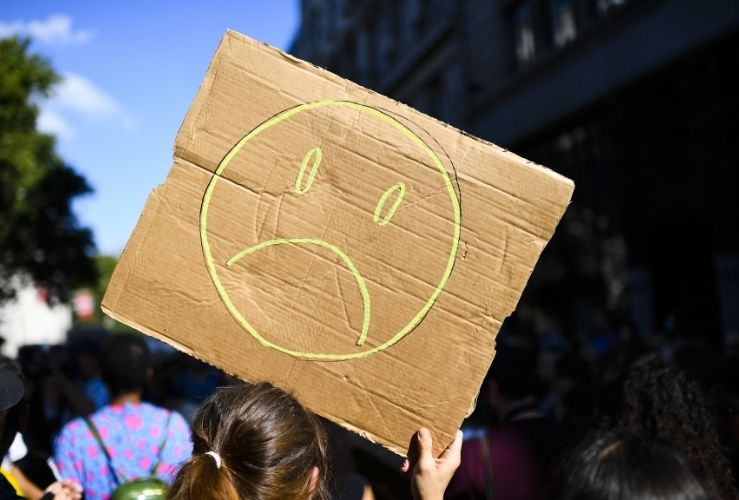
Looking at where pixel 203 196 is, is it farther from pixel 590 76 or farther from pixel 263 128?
pixel 590 76

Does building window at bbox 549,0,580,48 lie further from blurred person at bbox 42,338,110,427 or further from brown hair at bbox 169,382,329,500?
brown hair at bbox 169,382,329,500

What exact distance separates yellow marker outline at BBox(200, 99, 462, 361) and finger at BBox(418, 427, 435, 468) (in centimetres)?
25

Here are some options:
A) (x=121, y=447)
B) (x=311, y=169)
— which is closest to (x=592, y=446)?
(x=311, y=169)

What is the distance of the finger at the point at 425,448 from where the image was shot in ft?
6.57

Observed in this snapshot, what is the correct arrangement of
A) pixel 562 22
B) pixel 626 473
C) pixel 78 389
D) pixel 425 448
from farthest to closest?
pixel 562 22, pixel 78 389, pixel 425 448, pixel 626 473

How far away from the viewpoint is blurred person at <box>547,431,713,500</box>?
142cm

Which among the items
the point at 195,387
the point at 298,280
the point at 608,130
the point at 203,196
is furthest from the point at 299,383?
the point at 608,130

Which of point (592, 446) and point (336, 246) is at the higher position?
point (336, 246)

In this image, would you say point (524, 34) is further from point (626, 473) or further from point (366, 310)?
point (626, 473)

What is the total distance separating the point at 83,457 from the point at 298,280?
4.53 ft

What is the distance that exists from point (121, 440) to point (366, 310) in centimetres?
143

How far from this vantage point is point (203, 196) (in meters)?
2.09

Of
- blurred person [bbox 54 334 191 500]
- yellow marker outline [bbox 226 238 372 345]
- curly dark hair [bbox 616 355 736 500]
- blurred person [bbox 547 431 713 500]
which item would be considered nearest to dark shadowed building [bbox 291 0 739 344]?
curly dark hair [bbox 616 355 736 500]

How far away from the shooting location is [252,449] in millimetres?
1880
